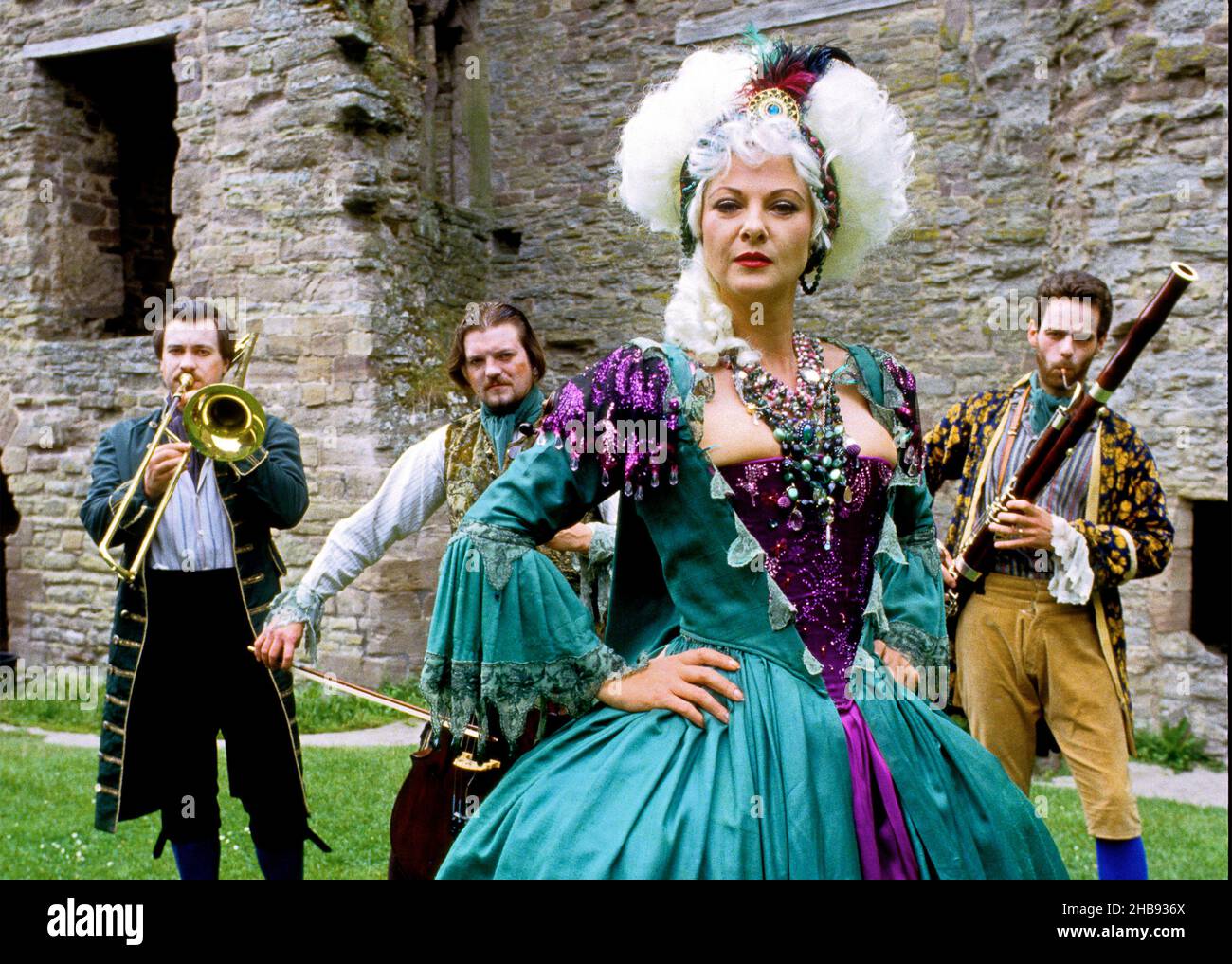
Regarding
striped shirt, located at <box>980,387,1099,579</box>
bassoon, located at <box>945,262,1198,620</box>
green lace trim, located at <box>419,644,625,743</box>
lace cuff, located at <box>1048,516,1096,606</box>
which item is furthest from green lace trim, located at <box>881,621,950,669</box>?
striped shirt, located at <box>980,387,1099,579</box>

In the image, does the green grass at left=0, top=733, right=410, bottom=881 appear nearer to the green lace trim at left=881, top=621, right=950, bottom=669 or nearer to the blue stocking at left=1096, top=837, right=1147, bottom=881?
the blue stocking at left=1096, top=837, right=1147, bottom=881

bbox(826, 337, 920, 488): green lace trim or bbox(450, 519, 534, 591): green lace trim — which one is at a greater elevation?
bbox(826, 337, 920, 488): green lace trim

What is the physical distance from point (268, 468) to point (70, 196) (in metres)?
6.57

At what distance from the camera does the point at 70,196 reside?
916 centimetres

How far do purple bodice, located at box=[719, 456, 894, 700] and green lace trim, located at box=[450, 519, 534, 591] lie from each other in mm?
374

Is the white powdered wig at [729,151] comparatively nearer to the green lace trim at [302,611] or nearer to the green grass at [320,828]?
the green lace trim at [302,611]

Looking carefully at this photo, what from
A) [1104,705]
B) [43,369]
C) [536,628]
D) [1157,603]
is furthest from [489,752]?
[43,369]

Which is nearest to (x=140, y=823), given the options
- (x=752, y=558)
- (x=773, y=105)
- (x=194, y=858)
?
(x=194, y=858)

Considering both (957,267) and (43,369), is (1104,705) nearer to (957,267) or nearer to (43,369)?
(957,267)

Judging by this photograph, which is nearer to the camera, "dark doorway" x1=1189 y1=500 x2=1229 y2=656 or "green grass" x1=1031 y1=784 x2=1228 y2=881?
"green grass" x1=1031 y1=784 x2=1228 y2=881

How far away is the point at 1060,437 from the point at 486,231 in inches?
289

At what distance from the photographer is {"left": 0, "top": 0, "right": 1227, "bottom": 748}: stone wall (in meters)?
6.40

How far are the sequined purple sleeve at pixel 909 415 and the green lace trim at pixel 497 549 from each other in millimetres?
743

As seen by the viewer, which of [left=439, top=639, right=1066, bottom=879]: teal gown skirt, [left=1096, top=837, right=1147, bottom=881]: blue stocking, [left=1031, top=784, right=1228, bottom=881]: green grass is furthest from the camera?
[left=1031, top=784, right=1228, bottom=881]: green grass
